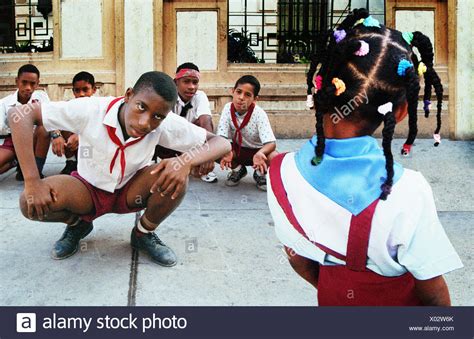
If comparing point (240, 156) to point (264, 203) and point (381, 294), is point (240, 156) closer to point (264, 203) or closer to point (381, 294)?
point (264, 203)

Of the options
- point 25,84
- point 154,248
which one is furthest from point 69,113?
point 25,84

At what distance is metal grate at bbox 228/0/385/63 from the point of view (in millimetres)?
7516

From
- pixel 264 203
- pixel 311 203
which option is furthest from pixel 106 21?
pixel 311 203

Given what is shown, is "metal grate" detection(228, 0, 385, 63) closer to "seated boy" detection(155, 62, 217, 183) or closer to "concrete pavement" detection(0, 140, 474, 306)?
"seated boy" detection(155, 62, 217, 183)

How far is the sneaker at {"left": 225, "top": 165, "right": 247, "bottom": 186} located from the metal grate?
181cm

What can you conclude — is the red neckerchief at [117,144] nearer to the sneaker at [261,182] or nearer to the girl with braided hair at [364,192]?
the girl with braided hair at [364,192]

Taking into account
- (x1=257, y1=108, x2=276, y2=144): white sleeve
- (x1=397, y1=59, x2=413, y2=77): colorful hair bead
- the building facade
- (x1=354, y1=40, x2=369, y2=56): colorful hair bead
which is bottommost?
(x1=257, y1=108, x2=276, y2=144): white sleeve

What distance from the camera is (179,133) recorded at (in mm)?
3285

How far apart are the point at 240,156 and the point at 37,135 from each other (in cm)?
160

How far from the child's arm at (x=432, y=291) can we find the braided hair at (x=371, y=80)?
0.88 feet

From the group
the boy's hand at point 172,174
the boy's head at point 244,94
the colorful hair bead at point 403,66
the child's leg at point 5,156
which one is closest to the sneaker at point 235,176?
the boy's head at point 244,94

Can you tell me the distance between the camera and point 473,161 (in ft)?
19.2

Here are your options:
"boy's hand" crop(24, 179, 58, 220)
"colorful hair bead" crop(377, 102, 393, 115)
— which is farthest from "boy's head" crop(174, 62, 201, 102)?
"colorful hair bead" crop(377, 102, 393, 115)

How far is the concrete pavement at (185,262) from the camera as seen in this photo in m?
2.93
